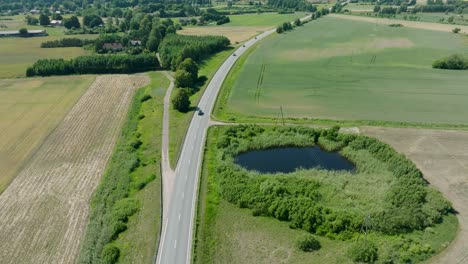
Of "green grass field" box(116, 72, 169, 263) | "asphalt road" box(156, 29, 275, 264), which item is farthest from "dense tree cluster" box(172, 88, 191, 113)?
"green grass field" box(116, 72, 169, 263)

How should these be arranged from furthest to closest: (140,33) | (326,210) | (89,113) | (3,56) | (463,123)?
(140,33)
(3,56)
(89,113)
(463,123)
(326,210)

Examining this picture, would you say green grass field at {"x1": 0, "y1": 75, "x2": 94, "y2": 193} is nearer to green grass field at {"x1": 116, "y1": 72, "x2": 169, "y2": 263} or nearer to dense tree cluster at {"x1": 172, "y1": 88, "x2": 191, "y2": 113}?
green grass field at {"x1": 116, "y1": 72, "x2": 169, "y2": 263}

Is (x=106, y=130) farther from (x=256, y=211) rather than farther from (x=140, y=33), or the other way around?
(x=140, y=33)

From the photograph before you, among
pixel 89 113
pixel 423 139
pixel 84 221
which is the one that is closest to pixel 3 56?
pixel 89 113

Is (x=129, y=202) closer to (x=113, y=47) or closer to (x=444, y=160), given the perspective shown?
(x=444, y=160)

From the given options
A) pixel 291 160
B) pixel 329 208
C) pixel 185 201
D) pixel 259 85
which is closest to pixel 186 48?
pixel 259 85

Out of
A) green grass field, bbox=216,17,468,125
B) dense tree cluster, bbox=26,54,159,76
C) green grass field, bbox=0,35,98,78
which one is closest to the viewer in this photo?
green grass field, bbox=216,17,468,125
